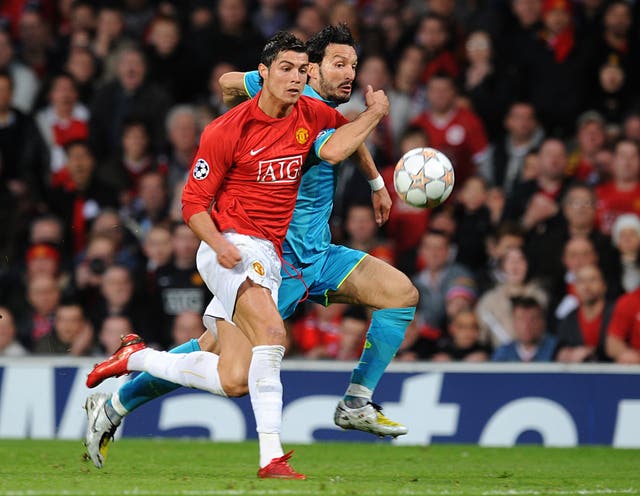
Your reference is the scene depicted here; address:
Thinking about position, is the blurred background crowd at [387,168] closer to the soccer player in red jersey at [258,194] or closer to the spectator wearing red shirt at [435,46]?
the spectator wearing red shirt at [435,46]

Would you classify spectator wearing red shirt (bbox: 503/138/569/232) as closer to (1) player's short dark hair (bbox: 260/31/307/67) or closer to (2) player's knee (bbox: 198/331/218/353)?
(2) player's knee (bbox: 198/331/218/353)

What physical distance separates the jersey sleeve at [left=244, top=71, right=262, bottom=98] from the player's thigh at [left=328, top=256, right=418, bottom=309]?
3.95ft

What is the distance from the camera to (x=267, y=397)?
6.89 metres

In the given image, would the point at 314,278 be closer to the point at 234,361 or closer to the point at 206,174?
the point at 234,361

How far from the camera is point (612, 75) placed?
12.7 m

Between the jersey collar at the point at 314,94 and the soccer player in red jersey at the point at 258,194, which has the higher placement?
the jersey collar at the point at 314,94

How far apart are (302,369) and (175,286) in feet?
5.31

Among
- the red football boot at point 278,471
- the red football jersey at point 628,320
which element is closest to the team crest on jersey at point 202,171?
the red football boot at point 278,471

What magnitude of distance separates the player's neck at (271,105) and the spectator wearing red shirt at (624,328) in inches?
177

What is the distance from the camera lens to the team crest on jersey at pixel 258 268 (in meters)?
7.15

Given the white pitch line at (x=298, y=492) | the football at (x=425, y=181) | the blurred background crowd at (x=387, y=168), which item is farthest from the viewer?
the blurred background crowd at (x=387, y=168)

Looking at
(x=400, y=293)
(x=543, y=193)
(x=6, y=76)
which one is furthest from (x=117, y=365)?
(x=6, y=76)

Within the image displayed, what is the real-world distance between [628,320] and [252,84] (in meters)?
4.28

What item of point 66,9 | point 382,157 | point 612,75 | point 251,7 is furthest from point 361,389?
point 66,9
